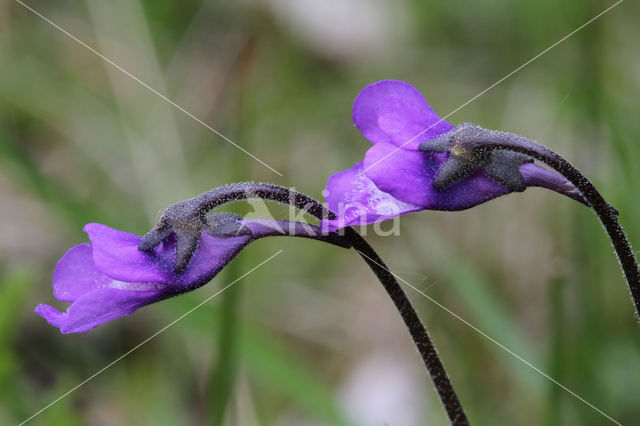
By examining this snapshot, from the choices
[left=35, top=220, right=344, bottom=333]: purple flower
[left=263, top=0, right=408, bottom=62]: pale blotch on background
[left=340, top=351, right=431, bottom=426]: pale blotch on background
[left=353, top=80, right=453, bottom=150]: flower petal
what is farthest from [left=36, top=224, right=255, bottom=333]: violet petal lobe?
[left=263, top=0, right=408, bottom=62]: pale blotch on background

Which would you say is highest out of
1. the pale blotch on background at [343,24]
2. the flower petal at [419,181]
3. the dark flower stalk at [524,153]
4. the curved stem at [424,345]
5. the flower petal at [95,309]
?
the pale blotch on background at [343,24]

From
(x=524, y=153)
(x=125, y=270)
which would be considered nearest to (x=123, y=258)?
(x=125, y=270)

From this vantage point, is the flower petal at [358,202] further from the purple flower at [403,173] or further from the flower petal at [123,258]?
the flower petal at [123,258]

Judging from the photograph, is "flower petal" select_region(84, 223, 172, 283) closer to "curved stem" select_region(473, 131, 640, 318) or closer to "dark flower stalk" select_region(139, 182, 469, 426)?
"dark flower stalk" select_region(139, 182, 469, 426)

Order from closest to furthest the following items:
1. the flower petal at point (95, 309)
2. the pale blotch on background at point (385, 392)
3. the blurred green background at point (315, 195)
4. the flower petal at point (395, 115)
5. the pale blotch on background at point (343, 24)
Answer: the flower petal at point (95, 309) → the flower petal at point (395, 115) → the blurred green background at point (315, 195) → the pale blotch on background at point (385, 392) → the pale blotch on background at point (343, 24)

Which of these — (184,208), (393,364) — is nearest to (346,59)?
(393,364)

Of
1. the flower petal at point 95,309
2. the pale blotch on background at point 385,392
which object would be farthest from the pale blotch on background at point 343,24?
the flower petal at point 95,309
